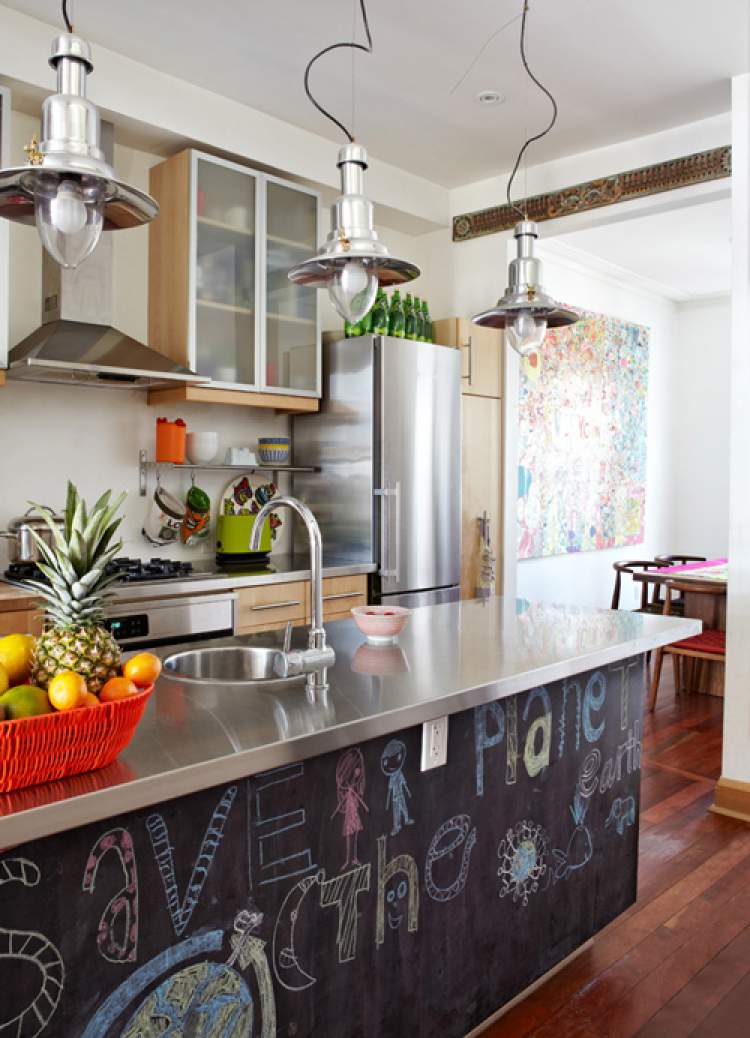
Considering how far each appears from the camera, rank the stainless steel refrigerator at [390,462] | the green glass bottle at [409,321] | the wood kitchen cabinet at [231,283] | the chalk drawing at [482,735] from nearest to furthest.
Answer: the chalk drawing at [482,735] < the wood kitchen cabinet at [231,283] < the stainless steel refrigerator at [390,462] < the green glass bottle at [409,321]

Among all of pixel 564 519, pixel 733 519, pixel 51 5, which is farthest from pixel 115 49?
pixel 564 519

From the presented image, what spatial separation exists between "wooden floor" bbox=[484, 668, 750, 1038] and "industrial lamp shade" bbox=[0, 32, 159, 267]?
2061mm

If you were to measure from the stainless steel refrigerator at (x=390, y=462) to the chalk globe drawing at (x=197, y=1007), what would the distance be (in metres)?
2.75

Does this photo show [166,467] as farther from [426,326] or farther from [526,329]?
[526,329]

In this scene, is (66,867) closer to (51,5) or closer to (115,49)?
(51,5)

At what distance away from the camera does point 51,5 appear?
310 centimetres

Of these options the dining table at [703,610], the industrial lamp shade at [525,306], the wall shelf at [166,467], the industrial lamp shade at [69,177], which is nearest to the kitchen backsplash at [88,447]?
the wall shelf at [166,467]

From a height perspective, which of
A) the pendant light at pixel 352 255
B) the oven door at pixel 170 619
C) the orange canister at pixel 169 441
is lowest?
the oven door at pixel 170 619

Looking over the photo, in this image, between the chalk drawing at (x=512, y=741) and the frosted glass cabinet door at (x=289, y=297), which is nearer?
the chalk drawing at (x=512, y=741)

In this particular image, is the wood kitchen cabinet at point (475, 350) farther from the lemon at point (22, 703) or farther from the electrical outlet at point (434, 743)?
the lemon at point (22, 703)

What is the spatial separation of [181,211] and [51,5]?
906mm

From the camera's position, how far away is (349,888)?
1.75 meters

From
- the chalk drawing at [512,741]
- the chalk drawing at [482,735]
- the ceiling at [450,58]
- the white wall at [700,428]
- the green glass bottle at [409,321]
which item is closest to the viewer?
the chalk drawing at [482,735]

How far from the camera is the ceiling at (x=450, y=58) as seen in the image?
10.3ft
